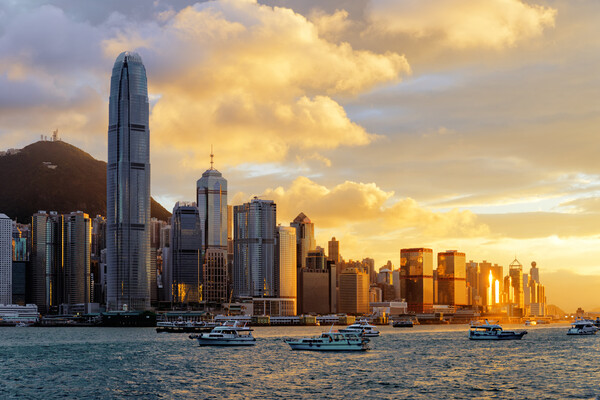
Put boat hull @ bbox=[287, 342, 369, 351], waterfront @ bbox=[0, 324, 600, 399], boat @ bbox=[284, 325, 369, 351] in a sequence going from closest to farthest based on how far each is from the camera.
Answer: waterfront @ bbox=[0, 324, 600, 399]
boat hull @ bbox=[287, 342, 369, 351]
boat @ bbox=[284, 325, 369, 351]

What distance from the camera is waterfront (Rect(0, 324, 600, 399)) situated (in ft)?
359

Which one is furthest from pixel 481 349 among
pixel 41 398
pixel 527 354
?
pixel 41 398

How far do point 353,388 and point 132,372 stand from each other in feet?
141

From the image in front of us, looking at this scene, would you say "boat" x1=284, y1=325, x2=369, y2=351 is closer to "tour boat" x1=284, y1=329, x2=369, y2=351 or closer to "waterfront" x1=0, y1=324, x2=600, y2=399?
"tour boat" x1=284, y1=329, x2=369, y2=351

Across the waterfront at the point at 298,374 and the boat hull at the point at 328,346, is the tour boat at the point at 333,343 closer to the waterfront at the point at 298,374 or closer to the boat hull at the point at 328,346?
the boat hull at the point at 328,346

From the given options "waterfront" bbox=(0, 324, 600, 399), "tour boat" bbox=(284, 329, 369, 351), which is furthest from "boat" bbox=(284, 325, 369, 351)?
"waterfront" bbox=(0, 324, 600, 399)

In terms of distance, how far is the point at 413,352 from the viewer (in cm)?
18738

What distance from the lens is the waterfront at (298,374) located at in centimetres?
10931

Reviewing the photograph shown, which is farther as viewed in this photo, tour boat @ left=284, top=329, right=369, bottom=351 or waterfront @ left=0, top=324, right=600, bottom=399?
tour boat @ left=284, top=329, right=369, bottom=351

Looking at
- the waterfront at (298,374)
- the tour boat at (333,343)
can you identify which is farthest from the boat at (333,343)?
the waterfront at (298,374)

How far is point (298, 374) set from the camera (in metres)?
131

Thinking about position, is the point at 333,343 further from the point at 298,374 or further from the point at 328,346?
the point at 298,374

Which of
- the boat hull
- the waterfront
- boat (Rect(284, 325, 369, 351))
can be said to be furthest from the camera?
boat (Rect(284, 325, 369, 351))

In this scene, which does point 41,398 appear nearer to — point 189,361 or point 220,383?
point 220,383
